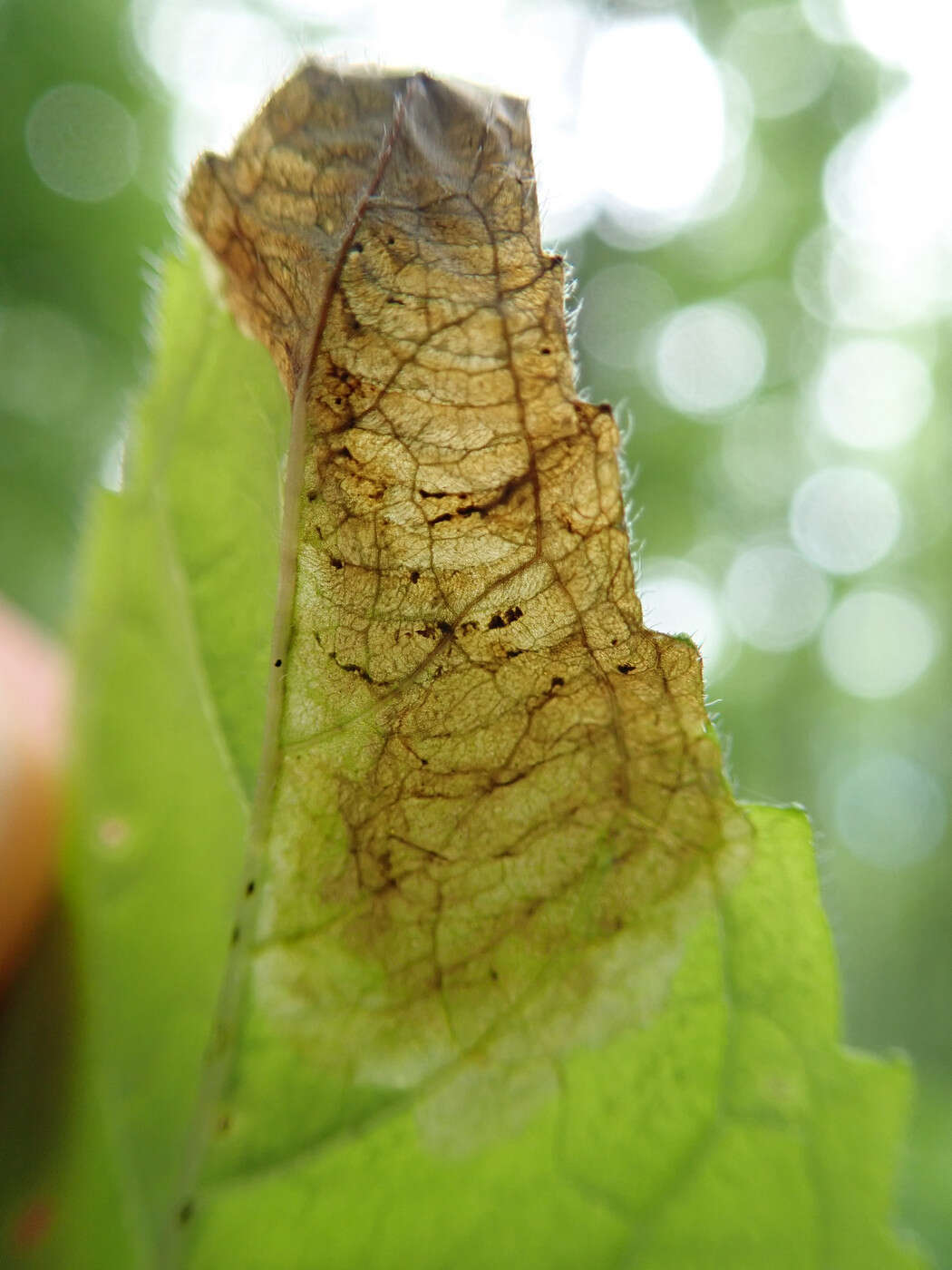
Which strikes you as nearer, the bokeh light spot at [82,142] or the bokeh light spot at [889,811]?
the bokeh light spot at [82,142]

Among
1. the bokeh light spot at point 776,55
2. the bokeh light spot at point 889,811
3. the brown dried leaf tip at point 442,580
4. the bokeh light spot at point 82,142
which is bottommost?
the brown dried leaf tip at point 442,580

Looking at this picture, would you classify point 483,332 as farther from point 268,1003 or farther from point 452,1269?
point 452,1269

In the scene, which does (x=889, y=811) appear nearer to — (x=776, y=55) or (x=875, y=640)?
(x=875, y=640)

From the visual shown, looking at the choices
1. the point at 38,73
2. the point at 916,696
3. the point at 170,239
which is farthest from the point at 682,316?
the point at 170,239

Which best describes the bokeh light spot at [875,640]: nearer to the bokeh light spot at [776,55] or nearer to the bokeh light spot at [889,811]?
the bokeh light spot at [889,811]

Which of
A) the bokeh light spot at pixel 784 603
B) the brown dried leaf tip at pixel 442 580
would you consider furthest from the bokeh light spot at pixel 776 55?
the brown dried leaf tip at pixel 442 580

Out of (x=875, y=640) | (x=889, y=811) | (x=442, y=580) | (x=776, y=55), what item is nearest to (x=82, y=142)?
(x=442, y=580)
